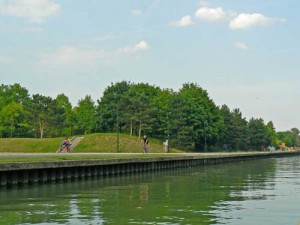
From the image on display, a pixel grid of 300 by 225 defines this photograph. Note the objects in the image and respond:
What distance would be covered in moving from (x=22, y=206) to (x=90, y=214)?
15.5ft

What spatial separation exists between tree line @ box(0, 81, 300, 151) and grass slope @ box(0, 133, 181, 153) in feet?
23.3

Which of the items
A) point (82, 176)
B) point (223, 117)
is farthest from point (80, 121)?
point (82, 176)

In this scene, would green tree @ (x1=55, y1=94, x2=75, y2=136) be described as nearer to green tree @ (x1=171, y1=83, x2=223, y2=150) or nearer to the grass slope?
the grass slope

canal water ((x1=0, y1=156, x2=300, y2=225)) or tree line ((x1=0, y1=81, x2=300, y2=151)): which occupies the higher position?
tree line ((x1=0, y1=81, x2=300, y2=151))

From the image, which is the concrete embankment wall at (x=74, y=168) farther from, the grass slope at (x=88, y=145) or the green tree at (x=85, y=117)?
the green tree at (x=85, y=117)

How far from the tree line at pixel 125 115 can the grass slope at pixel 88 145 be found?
23.3 ft

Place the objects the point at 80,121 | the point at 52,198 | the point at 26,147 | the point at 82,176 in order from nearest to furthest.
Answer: the point at 52,198 → the point at 82,176 → the point at 26,147 → the point at 80,121

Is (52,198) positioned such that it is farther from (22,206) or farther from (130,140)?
(130,140)

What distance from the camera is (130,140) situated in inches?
4296

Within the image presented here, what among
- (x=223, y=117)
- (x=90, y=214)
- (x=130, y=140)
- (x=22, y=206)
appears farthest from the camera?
(x=223, y=117)

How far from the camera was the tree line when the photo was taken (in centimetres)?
12269

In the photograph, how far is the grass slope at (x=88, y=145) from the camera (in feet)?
333

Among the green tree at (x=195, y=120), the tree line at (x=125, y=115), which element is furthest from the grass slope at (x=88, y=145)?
the green tree at (x=195, y=120)

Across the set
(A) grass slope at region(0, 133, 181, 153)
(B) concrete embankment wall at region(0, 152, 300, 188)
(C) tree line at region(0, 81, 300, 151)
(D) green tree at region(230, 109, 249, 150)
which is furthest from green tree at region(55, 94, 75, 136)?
(B) concrete embankment wall at region(0, 152, 300, 188)
